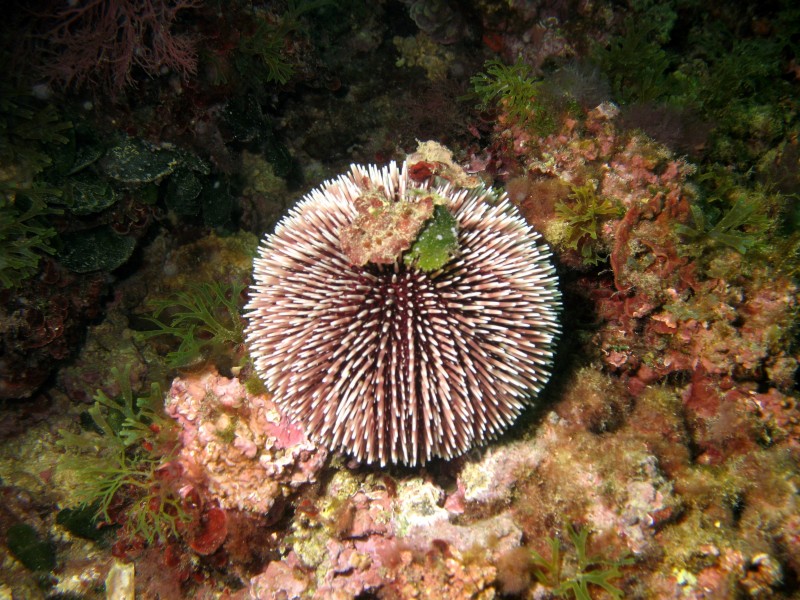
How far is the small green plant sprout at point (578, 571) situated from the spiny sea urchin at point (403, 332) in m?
0.99

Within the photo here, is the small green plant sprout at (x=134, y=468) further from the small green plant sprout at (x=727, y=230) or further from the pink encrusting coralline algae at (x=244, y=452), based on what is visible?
the small green plant sprout at (x=727, y=230)

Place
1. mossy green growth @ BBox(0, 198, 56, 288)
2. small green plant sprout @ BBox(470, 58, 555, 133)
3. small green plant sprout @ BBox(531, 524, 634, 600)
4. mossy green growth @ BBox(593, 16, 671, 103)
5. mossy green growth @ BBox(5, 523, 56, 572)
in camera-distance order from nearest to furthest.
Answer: small green plant sprout @ BBox(531, 524, 634, 600) → mossy green growth @ BBox(0, 198, 56, 288) → small green plant sprout @ BBox(470, 58, 555, 133) → mossy green growth @ BBox(5, 523, 56, 572) → mossy green growth @ BBox(593, 16, 671, 103)

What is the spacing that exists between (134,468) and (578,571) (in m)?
4.11

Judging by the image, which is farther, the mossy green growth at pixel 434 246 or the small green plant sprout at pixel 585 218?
the small green plant sprout at pixel 585 218

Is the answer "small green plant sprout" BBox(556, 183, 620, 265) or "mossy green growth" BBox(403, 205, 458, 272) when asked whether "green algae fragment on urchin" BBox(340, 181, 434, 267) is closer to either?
"mossy green growth" BBox(403, 205, 458, 272)

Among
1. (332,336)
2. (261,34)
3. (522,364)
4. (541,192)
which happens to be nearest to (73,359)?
(332,336)

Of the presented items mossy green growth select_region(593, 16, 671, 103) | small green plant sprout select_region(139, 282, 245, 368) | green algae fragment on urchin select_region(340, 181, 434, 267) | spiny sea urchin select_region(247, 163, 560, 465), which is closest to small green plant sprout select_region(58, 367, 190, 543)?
small green plant sprout select_region(139, 282, 245, 368)

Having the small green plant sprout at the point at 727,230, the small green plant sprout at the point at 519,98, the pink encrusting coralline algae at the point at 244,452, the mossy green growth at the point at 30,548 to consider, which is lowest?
the mossy green growth at the point at 30,548

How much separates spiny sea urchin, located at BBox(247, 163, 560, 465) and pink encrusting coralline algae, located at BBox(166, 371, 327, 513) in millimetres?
498

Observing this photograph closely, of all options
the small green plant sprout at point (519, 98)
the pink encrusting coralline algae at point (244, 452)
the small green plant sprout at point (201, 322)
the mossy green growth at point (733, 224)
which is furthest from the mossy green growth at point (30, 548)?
the mossy green growth at point (733, 224)

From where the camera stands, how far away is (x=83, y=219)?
4.46m

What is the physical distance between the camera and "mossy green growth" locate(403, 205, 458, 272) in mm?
2916

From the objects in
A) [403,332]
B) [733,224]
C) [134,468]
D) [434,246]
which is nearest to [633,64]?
[733,224]

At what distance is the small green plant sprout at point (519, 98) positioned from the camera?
419cm
